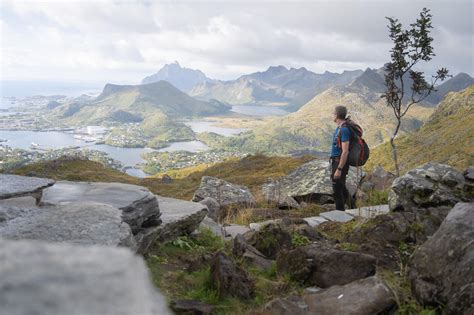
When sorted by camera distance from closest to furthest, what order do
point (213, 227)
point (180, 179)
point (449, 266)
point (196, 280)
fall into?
point (449, 266) < point (196, 280) < point (213, 227) < point (180, 179)

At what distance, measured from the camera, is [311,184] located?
1759cm

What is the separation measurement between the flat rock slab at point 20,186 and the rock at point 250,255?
367 centimetres

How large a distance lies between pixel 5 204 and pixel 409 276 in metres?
5.82

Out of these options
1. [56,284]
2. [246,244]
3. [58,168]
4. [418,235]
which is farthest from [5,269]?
[58,168]

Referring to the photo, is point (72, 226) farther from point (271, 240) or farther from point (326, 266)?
point (271, 240)

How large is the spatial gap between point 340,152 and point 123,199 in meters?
6.75

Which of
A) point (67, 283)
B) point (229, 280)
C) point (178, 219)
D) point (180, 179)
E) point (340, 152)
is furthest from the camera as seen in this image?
point (180, 179)

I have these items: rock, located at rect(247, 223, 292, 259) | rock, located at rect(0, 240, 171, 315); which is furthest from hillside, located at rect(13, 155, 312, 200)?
A: rock, located at rect(0, 240, 171, 315)

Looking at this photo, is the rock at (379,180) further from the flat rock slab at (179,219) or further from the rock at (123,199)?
the rock at (123,199)

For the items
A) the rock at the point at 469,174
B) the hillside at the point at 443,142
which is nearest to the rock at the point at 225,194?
the rock at the point at 469,174

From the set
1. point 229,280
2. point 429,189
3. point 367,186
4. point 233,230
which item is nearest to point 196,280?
point 229,280

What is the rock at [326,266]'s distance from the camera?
6.05m

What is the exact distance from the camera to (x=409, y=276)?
555 cm

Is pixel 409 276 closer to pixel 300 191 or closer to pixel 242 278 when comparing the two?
pixel 242 278
